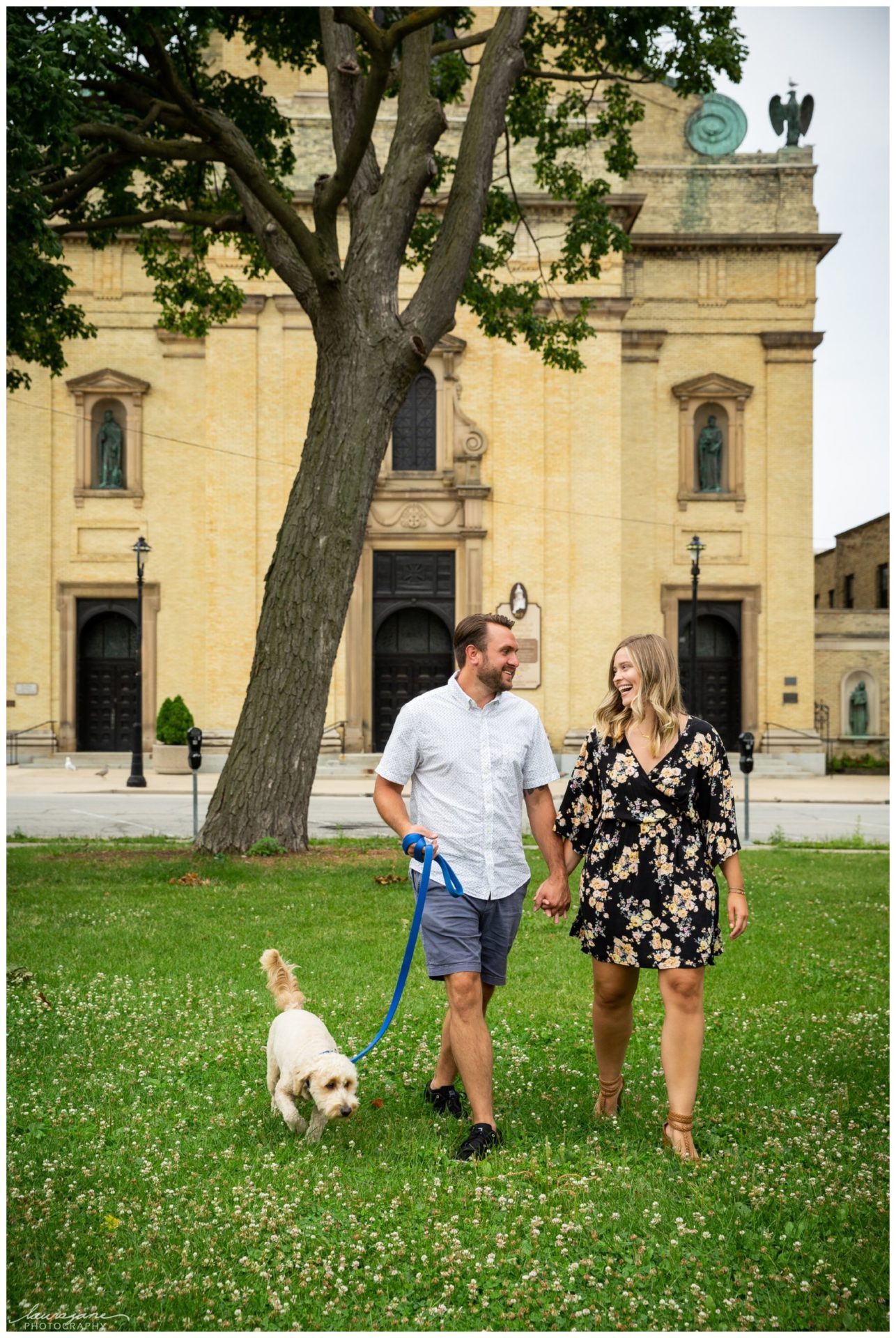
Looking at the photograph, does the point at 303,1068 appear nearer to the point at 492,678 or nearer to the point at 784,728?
the point at 492,678

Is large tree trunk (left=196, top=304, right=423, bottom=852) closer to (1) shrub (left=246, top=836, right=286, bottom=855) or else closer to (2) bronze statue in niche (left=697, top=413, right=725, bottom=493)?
(1) shrub (left=246, top=836, right=286, bottom=855)

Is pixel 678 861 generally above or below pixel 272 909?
above

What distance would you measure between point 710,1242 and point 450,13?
15.6m

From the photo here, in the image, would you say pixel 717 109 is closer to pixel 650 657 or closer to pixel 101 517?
pixel 101 517

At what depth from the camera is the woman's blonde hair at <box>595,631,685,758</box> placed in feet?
16.9

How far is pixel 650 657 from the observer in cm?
521

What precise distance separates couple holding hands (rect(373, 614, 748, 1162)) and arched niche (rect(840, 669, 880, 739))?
36.2 meters

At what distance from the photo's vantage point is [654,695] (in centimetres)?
517

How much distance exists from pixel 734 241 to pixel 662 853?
114ft

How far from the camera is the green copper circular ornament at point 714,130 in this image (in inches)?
1545

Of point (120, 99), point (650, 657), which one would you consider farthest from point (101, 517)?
point (650, 657)

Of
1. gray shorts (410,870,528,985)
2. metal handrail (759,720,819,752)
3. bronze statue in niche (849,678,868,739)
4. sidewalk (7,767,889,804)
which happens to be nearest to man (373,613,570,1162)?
gray shorts (410,870,528,985)

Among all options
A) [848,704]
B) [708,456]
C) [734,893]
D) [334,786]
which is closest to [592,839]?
[734,893]

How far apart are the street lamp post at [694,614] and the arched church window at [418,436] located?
766 cm
